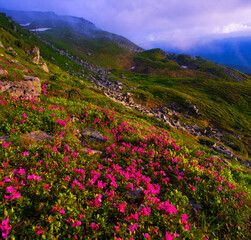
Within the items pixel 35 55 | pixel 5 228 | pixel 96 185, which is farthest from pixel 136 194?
pixel 35 55

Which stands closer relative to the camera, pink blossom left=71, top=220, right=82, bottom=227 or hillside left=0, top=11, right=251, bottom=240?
pink blossom left=71, top=220, right=82, bottom=227

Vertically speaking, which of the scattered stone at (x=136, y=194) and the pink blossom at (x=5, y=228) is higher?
the pink blossom at (x=5, y=228)

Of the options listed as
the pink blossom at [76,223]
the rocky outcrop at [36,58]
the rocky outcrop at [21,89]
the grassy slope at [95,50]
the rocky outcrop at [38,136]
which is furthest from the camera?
the grassy slope at [95,50]

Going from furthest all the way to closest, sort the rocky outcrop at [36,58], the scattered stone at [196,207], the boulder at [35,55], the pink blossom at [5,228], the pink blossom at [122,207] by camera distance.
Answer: the boulder at [35,55], the rocky outcrop at [36,58], the scattered stone at [196,207], the pink blossom at [122,207], the pink blossom at [5,228]

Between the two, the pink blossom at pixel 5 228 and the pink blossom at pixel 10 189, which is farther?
the pink blossom at pixel 10 189

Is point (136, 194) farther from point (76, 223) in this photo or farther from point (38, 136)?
point (38, 136)

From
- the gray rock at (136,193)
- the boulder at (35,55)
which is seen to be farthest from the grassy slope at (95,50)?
the gray rock at (136,193)

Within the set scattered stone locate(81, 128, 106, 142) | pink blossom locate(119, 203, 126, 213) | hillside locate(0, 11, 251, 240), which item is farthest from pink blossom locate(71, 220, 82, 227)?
scattered stone locate(81, 128, 106, 142)

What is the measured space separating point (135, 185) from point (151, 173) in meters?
1.37

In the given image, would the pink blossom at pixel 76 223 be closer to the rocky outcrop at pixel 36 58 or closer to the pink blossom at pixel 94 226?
the pink blossom at pixel 94 226

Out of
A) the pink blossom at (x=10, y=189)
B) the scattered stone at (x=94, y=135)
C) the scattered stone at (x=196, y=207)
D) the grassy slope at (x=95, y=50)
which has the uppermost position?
the grassy slope at (x=95, y=50)

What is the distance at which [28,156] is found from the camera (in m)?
4.86

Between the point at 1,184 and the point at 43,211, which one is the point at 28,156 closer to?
the point at 1,184

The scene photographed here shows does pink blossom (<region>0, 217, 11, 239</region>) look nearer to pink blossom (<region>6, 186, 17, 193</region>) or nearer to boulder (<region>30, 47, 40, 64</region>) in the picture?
pink blossom (<region>6, 186, 17, 193</region>)
